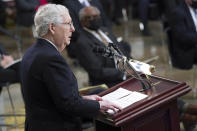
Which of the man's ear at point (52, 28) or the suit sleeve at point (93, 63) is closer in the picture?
the man's ear at point (52, 28)

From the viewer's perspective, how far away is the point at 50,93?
254 centimetres

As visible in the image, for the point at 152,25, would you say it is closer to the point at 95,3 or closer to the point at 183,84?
the point at 95,3

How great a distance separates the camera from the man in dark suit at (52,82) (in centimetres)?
251

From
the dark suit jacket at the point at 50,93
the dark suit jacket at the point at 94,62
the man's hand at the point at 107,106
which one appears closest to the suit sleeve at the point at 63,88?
the dark suit jacket at the point at 50,93

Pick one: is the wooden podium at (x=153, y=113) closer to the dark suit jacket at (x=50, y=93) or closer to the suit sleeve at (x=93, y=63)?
the dark suit jacket at (x=50, y=93)

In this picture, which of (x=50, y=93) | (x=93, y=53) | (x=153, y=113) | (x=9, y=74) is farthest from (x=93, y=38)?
(x=50, y=93)

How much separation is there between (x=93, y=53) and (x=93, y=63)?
100 mm

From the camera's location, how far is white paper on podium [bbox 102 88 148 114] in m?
2.66

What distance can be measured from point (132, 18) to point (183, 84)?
22.6 ft

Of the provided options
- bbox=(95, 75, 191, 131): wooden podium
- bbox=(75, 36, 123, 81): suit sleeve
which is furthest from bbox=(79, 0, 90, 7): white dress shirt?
bbox=(95, 75, 191, 131): wooden podium

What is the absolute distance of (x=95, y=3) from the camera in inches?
215

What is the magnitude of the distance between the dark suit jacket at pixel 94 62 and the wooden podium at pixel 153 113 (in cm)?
154

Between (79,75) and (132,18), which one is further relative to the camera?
(132,18)

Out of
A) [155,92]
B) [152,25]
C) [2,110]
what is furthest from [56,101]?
[152,25]
